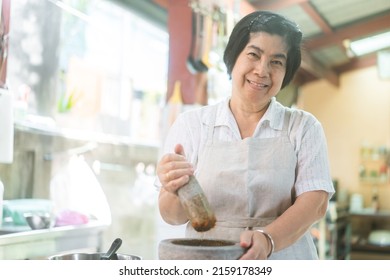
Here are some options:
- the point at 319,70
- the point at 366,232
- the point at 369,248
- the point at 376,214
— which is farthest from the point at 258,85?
the point at 366,232

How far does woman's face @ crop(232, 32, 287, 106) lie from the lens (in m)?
0.99

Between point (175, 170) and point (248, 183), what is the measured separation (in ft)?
0.58

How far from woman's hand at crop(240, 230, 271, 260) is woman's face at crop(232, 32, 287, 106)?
27 centimetres

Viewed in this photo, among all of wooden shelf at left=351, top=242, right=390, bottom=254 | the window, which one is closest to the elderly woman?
the window

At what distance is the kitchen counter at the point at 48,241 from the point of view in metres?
1.19

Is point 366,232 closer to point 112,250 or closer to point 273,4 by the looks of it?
point 273,4

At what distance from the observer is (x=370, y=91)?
Result: 2328 millimetres

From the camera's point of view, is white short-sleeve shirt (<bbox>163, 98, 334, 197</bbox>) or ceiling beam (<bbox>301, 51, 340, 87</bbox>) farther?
ceiling beam (<bbox>301, 51, 340, 87</bbox>)

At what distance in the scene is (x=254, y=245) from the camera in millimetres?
866

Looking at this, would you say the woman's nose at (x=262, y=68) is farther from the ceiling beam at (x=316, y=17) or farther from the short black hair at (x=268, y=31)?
the ceiling beam at (x=316, y=17)

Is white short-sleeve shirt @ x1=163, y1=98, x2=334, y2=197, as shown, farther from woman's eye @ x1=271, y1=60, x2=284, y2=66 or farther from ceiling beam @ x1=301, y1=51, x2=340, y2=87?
ceiling beam @ x1=301, y1=51, x2=340, y2=87

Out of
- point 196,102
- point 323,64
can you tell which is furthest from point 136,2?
point 323,64
